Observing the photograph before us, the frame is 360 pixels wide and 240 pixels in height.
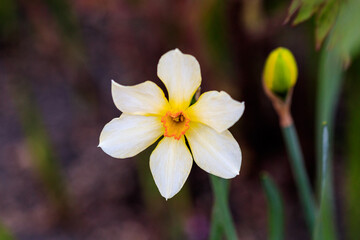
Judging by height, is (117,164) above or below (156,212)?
above

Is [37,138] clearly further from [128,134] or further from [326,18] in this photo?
[326,18]

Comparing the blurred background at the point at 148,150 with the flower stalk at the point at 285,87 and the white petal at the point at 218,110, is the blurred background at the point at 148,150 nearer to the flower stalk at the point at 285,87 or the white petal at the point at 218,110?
the flower stalk at the point at 285,87

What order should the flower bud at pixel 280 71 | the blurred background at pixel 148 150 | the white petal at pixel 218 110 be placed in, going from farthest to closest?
the blurred background at pixel 148 150
the flower bud at pixel 280 71
the white petal at pixel 218 110

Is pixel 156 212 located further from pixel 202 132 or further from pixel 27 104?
pixel 202 132

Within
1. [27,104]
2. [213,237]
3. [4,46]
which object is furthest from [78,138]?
[213,237]

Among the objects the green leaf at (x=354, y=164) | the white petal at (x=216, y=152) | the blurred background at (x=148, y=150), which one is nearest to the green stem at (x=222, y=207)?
the white petal at (x=216, y=152)

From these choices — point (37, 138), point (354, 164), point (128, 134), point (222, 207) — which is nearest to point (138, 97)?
point (128, 134)

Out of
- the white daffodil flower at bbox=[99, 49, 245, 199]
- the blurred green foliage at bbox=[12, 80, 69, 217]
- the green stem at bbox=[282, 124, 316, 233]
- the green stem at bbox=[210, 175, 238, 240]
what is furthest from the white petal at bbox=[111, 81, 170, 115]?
the blurred green foliage at bbox=[12, 80, 69, 217]
